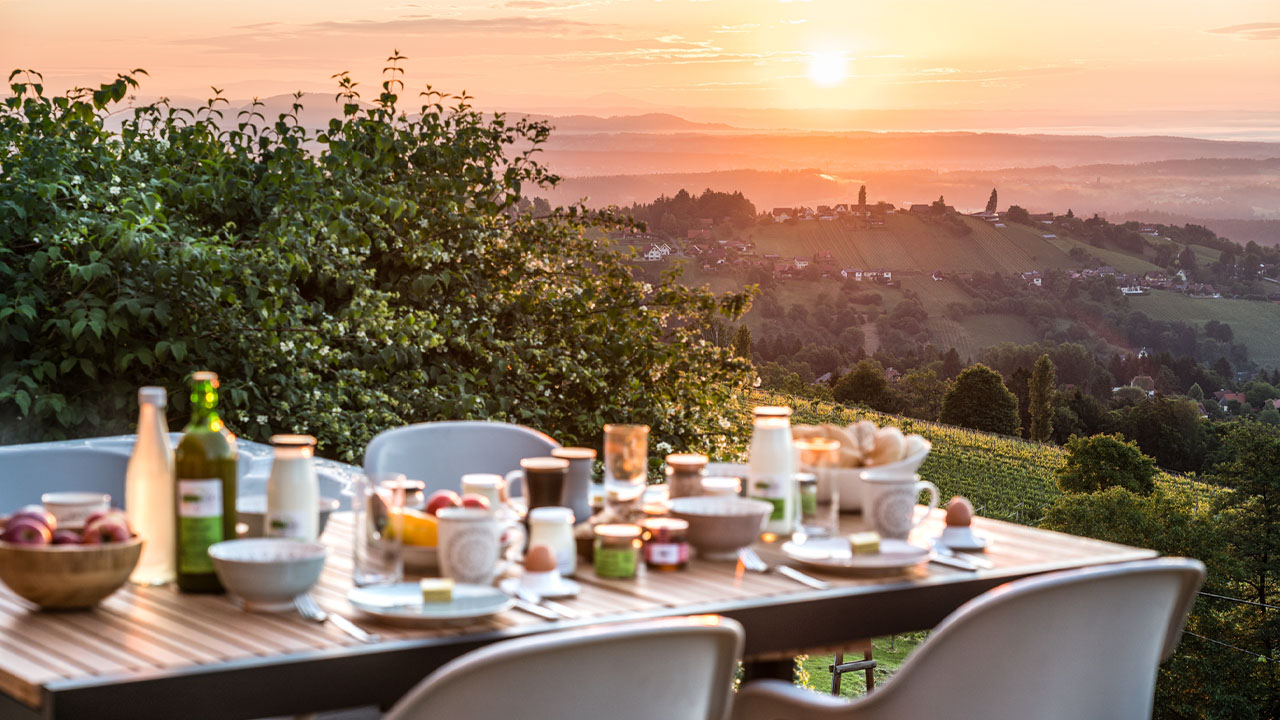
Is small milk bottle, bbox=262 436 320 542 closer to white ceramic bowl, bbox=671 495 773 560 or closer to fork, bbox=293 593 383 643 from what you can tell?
fork, bbox=293 593 383 643

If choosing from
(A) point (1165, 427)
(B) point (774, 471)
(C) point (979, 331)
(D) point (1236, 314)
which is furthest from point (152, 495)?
(A) point (1165, 427)

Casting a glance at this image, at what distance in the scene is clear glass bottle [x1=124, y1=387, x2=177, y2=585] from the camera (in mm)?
1562

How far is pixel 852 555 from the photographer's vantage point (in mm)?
1758

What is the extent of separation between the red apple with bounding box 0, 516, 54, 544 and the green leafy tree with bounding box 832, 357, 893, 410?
1001cm

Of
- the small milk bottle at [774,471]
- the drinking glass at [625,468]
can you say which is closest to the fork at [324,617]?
the drinking glass at [625,468]

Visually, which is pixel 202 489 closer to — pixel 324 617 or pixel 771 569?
pixel 324 617

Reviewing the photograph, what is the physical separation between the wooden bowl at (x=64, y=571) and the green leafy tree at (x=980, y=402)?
10652mm

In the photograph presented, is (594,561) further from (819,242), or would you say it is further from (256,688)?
(819,242)

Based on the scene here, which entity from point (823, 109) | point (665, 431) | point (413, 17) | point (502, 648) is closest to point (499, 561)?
point (502, 648)

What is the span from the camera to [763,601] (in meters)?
1.52

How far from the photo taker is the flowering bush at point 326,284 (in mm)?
3633

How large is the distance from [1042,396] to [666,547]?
11574mm

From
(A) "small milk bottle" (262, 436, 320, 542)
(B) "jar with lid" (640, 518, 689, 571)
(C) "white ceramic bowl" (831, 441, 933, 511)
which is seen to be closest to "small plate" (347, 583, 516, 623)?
(A) "small milk bottle" (262, 436, 320, 542)

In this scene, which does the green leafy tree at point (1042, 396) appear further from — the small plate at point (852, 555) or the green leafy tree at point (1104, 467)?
the small plate at point (852, 555)
